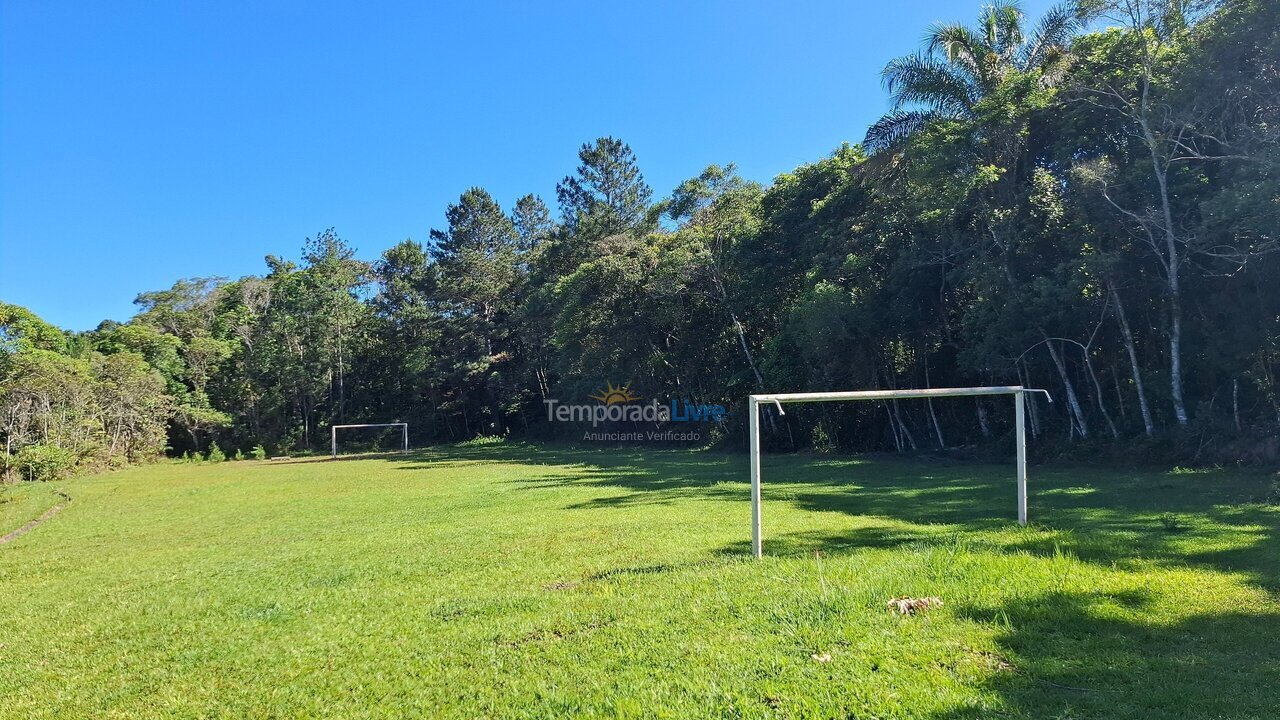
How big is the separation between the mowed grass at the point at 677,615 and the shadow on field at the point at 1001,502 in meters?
0.08

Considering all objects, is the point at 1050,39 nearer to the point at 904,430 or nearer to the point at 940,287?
the point at 940,287

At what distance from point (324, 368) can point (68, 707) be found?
4124cm

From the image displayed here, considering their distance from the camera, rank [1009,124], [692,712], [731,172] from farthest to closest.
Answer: [731,172] → [1009,124] → [692,712]

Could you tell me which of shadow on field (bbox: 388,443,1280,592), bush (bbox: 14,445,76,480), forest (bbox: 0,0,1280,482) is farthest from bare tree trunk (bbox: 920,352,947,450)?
bush (bbox: 14,445,76,480)

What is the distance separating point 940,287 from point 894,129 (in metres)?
4.65

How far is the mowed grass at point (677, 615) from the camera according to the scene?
368 centimetres

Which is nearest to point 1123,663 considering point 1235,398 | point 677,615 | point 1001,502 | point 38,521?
point 677,615

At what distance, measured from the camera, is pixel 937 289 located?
19500 millimetres

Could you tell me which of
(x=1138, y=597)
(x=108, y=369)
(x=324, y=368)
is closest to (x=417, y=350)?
(x=324, y=368)

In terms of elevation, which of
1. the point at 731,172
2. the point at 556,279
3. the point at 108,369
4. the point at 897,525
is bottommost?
the point at 897,525

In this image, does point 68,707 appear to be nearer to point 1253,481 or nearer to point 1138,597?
point 1138,597

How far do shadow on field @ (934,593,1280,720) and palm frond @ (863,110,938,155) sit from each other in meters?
15.7

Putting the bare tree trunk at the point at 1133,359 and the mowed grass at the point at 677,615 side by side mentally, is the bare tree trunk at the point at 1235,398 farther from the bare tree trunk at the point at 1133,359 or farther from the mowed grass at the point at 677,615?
the mowed grass at the point at 677,615

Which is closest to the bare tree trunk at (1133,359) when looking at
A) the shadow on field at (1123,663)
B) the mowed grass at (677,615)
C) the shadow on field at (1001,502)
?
the shadow on field at (1001,502)
